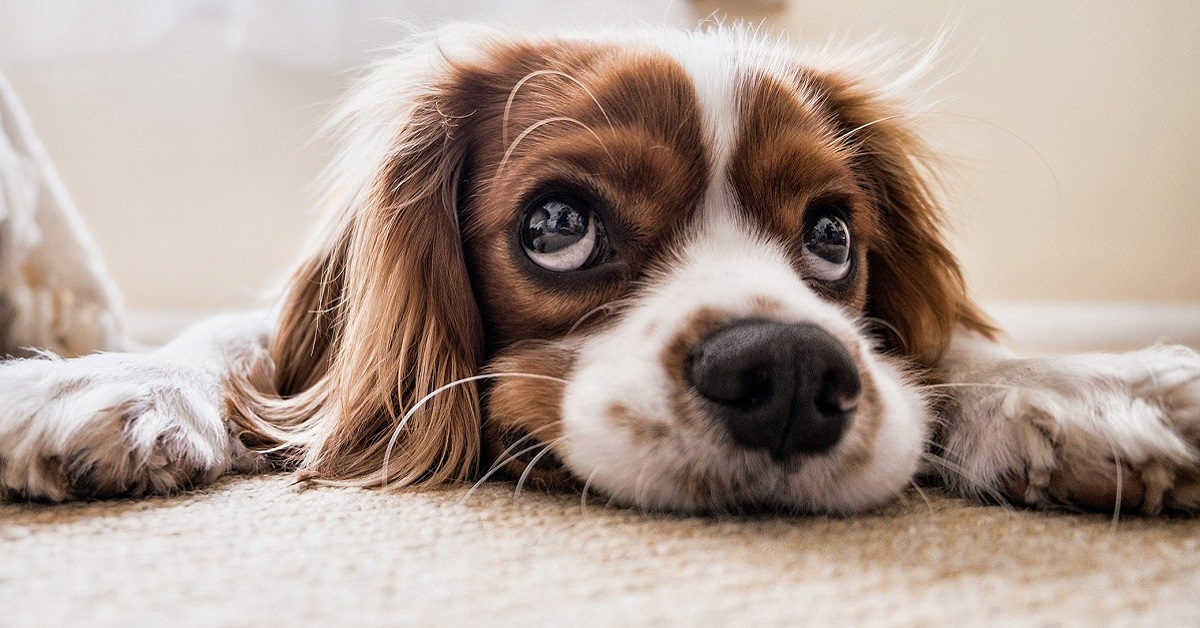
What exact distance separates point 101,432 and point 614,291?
662 millimetres

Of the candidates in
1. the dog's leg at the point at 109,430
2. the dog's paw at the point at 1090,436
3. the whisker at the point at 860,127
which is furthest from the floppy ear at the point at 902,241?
the dog's leg at the point at 109,430

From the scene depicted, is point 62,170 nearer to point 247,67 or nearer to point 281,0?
point 247,67

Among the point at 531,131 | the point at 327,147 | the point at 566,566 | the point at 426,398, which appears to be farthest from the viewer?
the point at 327,147

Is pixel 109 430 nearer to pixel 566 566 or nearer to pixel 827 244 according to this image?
pixel 566 566

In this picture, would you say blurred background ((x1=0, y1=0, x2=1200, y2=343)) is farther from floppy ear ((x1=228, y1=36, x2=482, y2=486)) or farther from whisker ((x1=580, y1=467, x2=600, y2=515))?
whisker ((x1=580, y1=467, x2=600, y2=515))

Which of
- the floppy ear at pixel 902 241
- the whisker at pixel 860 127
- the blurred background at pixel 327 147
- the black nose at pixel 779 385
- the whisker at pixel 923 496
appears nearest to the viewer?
the black nose at pixel 779 385

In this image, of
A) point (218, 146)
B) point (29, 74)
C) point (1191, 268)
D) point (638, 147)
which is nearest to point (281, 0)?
point (218, 146)

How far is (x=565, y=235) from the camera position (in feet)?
4.18

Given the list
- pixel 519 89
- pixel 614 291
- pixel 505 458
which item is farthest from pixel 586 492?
pixel 519 89

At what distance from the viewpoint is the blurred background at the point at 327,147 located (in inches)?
124

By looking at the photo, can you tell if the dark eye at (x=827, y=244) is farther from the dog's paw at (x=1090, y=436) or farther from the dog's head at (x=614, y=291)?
the dog's paw at (x=1090, y=436)

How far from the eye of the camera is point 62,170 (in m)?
3.33

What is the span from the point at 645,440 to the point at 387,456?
388 mm

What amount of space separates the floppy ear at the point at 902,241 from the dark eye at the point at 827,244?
0.23 meters
